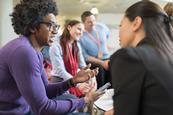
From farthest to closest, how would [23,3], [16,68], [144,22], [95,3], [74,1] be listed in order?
[95,3], [74,1], [23,3], [16,68], [144,22]

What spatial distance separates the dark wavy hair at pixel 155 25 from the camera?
1153mm

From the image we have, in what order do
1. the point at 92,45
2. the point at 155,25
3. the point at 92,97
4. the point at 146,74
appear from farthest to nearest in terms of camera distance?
1. the point at 92,45
2. the point at 92,97
3. the point at 155,25
4. the point at 146,74

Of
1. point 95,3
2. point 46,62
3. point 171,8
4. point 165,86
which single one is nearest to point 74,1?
point 95,3

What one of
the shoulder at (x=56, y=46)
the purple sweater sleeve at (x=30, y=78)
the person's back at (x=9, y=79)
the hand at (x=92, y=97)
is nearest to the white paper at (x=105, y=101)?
the hand at (x=92, y=97)

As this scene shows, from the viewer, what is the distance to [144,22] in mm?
1204

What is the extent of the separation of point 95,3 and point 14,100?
839cm

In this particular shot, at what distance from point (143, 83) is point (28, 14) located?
0.89 metres

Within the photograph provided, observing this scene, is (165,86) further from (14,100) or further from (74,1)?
(74,1)

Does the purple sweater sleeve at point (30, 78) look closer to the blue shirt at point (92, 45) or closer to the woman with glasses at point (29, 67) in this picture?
the woman with glasses at point (29, 67)

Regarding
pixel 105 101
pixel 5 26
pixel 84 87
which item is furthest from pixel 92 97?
pixel 5 26

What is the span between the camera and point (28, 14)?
1.74 metres

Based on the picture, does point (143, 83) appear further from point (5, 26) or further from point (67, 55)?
point (5, 26)

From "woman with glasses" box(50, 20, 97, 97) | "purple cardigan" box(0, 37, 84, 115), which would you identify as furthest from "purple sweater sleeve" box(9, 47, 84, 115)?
"woman with glasses" box(50, 20, 97, 97)

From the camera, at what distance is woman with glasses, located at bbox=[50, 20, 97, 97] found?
3.04 metres
